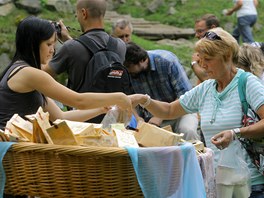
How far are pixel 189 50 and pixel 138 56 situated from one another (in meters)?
5.51

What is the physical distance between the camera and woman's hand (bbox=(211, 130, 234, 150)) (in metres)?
3.41

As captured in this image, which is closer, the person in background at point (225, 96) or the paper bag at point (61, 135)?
the paper bag at point (61, 135)

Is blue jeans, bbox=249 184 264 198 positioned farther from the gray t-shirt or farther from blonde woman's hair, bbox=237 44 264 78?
the gray t-shirt

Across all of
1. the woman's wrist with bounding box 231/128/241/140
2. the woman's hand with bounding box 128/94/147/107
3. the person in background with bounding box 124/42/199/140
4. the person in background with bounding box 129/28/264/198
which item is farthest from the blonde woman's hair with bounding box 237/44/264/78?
the person in background with bounding box 124/42/199/140

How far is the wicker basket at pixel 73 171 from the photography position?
284 centimetres

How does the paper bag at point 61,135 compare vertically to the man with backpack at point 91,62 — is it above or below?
above

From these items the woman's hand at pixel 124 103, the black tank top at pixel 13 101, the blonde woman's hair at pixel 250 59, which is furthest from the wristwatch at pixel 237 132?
the black tank top at pixel 13 101

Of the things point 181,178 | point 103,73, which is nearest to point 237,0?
point 103,73

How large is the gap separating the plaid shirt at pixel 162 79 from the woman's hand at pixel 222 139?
2200 millimetres

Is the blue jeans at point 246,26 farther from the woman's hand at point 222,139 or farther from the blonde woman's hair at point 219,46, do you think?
Result: the woman's hand at point 222,139

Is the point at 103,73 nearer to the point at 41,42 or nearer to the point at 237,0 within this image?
the point at 41,42

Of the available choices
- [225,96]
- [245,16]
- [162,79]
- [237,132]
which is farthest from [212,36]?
[245,16]

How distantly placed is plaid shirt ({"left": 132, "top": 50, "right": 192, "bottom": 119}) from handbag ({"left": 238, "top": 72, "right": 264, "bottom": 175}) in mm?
2014

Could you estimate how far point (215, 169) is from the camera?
361 centimetres
